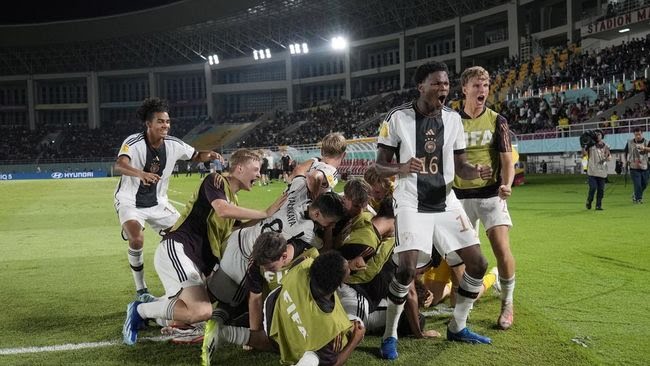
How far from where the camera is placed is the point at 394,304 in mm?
4773

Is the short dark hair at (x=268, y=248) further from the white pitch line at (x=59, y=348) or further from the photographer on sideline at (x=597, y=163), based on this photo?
the photographer on sideline at (x=597, y=163)

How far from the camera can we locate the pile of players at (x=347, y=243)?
175 inches

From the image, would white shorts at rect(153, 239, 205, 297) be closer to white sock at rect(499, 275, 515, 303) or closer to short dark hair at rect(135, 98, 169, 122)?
short dark hair at rect(135, 98, 169, 122)

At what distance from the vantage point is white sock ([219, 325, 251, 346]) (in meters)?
4.84

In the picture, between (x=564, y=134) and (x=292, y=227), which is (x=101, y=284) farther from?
(x=564, y=134)

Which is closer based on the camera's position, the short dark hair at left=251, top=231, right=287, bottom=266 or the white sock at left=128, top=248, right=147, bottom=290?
the short dark hair at left=251, top=231, right=287, bottom=266

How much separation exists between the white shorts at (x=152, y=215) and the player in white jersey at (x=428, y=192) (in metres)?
3.22

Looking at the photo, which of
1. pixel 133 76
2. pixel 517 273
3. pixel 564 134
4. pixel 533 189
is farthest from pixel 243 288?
pixel 133 76

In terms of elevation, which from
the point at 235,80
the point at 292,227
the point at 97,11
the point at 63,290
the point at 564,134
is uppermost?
the point at 97,11

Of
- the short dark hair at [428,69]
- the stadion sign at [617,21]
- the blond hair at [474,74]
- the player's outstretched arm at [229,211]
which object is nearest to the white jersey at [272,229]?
the player's outstretched arm at [229,211]

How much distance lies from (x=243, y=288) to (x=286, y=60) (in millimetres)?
68219

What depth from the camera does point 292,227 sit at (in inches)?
207

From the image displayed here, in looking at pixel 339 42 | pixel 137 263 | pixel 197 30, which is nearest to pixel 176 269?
pixel 137 263

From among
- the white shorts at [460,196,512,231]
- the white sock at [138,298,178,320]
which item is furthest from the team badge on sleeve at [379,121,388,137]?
the white sock at [138,298,178,320]
